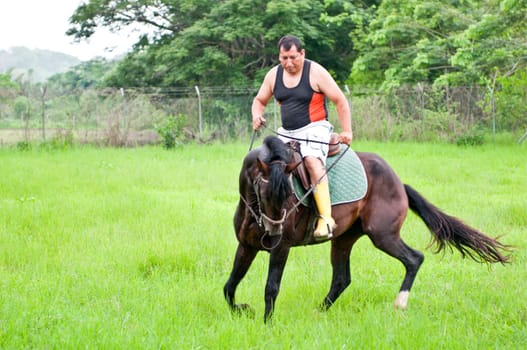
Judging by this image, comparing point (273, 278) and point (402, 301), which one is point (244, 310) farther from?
point (402, 301)

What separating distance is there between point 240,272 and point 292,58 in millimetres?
1806

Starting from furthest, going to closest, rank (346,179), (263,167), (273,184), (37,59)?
(37,59), (346,179), (263,167), (273,184)

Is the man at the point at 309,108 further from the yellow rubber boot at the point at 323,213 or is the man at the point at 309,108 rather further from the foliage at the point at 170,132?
the foliage at the point at 170,132

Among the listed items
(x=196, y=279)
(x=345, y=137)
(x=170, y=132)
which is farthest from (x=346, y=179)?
(x=170, y=132)

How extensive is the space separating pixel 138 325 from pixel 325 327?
1439mm

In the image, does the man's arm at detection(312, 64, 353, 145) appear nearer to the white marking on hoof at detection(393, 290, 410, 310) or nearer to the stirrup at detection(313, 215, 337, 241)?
the stirrup at detection(313, 215, 337, 241)

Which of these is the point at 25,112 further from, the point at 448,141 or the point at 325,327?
the point at 325,327

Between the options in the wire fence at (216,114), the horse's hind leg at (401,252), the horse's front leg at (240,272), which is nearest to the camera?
the horse's front leg at (240,272)

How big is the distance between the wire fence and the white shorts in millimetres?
15706

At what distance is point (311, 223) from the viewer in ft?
17.5

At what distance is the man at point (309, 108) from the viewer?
5.16 m

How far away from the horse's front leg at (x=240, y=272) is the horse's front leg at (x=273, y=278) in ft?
0.79

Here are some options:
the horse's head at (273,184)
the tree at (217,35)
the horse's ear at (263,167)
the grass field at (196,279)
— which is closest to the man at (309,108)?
the horse's head at (273,184)

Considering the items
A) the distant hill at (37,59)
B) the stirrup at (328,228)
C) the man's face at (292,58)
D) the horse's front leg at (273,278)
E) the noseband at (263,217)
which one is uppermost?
the distant hill at (37,59)
